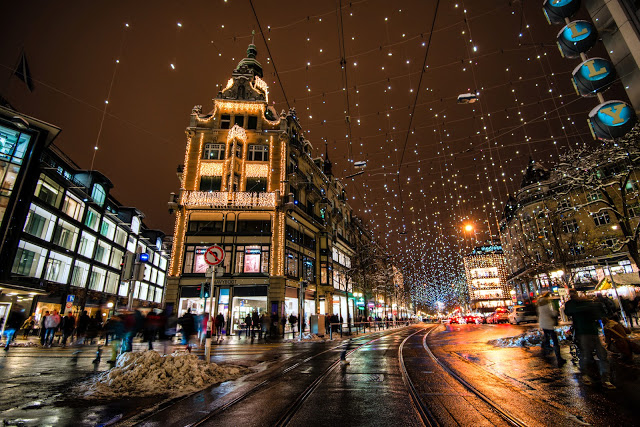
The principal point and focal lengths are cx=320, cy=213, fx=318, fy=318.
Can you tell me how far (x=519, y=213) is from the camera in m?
58.6

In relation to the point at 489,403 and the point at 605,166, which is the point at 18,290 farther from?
the point at 605,166

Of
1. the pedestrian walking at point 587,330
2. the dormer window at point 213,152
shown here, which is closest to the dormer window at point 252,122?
the dormer window at point 213,152

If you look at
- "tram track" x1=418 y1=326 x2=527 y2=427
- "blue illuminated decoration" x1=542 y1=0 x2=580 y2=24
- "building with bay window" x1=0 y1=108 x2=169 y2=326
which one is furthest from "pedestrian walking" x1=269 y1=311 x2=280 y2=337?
"blue illuminated decoration" x1=542 y1=0 x2=580 y2=24

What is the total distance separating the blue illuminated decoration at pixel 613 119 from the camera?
781cm

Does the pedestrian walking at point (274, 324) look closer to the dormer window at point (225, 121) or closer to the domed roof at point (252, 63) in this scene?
the dormer window at point (225, 121)

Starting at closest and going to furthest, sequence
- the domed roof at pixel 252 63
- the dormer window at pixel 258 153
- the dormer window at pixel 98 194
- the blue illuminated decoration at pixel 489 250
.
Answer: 1. the dormer window at pixel 258 153
2. the dormer window at pixel 98 194
3. the domed roof at pixel 252 63
4. the blue illuminated decoration at pixel 489 250

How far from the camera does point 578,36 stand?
8406mm

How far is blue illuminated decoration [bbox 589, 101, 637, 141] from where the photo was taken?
7805 mm

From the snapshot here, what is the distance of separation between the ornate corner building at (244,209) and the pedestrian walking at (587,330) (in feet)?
71.2

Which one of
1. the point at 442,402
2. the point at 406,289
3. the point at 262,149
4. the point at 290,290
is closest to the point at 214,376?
the point at 442,402

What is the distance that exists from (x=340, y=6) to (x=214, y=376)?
11.9 metres

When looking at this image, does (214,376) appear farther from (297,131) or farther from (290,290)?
(297,131)

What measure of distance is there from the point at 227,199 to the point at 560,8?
83.1 ft

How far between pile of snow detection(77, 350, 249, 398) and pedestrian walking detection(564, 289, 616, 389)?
781cm
